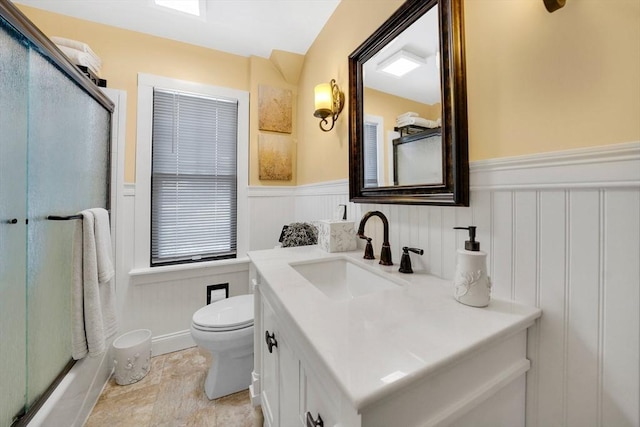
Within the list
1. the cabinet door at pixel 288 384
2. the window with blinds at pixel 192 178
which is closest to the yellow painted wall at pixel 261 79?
the window with blinds at pixel 192 178

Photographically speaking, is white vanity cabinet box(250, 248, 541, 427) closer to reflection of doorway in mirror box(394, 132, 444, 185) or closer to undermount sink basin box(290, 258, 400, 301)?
undermount sink basin box(290, 258, 400, 301)

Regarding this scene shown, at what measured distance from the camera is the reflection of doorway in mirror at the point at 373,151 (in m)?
1.20

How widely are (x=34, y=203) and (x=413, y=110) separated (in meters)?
1.61

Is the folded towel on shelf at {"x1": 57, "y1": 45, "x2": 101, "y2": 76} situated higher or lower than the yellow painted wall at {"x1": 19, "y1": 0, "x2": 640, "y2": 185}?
higher

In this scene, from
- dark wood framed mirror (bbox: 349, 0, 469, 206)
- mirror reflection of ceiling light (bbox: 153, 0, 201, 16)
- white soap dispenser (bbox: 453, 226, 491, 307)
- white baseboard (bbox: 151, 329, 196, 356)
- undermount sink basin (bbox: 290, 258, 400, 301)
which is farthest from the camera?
white baseboard (bbox: 151, 329, 196, 356)

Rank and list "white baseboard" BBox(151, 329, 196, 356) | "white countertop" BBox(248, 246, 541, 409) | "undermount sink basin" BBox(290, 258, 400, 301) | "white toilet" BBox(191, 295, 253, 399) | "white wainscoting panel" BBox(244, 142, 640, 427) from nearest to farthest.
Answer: "white countertop" BBox(248, 246, 541, 409) → "white wainscoting panel" BBox(244, 142, 640, 427) → "undermount sink basin" BBox(290, 258, 400, 301) → "white toilet" BBox(191, 295, 253, 399) → "white baseboard" BBox(151, 329, 196, 356)

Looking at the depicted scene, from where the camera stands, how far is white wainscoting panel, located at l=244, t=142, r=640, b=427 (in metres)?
0.52

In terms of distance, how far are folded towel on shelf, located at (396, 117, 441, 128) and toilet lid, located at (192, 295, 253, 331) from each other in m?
1.33

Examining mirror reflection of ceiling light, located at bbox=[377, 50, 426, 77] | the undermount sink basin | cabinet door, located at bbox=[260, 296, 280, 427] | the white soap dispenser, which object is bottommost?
cabinet door, located at bbox=[260, 296, 280, 427]

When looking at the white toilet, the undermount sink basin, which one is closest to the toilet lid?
the white toilet

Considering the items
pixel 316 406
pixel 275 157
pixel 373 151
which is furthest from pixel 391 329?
pixel 275 157

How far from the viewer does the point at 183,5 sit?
168 centimetres

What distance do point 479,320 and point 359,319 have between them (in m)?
0.29

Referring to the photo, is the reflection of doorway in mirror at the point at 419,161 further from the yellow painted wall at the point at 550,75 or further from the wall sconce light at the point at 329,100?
the wall sconce light at the point at 329,100
